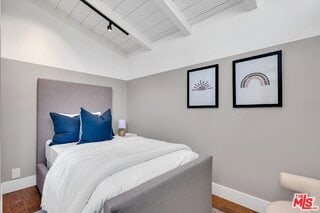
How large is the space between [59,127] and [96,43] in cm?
178

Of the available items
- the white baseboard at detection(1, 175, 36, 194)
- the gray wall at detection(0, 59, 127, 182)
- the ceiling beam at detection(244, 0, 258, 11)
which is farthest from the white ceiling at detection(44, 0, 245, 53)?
the white baseboard at detection(1, 175, 36, 194)

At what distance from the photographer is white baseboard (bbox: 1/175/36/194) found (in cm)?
240

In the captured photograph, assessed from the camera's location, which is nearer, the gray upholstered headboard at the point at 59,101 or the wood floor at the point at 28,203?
the wood floor at the point at 28,203

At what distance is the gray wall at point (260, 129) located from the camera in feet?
5.81

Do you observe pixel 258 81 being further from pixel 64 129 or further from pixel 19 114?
pixel 19 114

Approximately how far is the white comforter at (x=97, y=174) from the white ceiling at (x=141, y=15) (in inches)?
75.5

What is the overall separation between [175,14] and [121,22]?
37.7 inches

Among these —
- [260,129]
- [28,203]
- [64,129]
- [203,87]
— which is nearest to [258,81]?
[260,129]

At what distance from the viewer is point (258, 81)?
2072mm

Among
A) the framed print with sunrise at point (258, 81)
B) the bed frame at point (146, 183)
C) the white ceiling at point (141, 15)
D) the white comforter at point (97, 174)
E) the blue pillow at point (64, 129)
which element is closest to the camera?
the bed frame at point (146, 183)

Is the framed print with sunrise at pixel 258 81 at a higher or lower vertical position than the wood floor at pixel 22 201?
higher

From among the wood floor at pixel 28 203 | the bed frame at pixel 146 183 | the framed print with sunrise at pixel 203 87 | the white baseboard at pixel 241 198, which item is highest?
the framed print with sunrise at pixel 203 87

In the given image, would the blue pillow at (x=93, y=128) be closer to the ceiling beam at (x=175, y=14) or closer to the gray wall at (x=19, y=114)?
the gray wall at (x=19, y=114)

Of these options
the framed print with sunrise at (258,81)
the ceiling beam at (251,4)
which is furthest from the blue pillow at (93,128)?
the ceiling beam at (251,4)
